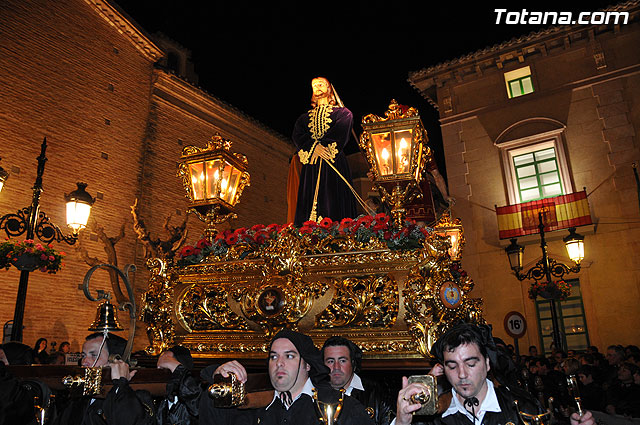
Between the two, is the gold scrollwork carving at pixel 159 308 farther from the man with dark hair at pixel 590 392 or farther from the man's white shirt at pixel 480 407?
the man with dark hair at pixel 590 392

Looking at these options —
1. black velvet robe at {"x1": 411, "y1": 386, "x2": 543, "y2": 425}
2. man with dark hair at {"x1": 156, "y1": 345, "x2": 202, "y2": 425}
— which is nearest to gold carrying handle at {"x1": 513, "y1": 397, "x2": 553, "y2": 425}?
black velvet robe at {"x1": 411, "y1": 386, "x2": 543, "y2": 425}

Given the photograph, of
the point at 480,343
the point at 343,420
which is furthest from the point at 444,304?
the point at 343,420

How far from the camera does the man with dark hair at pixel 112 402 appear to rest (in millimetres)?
2799

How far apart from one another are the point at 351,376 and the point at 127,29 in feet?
54.9

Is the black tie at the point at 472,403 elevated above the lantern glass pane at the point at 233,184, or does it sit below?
below

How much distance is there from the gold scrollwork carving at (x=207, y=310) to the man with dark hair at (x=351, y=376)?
112 centimetres

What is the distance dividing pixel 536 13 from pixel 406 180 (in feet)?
42.7

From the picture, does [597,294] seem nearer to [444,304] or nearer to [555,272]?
[555,272]

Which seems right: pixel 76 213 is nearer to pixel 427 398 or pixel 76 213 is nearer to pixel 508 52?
pixel 427 398

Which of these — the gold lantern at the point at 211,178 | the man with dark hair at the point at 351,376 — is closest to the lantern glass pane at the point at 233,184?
the gold lantern at the point at 211,178

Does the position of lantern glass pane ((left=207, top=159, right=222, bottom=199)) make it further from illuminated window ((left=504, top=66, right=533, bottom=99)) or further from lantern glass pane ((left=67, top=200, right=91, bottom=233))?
illuminated window ((left=504, top=66, right=533, bottom=99))

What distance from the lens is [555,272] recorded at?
10758mm

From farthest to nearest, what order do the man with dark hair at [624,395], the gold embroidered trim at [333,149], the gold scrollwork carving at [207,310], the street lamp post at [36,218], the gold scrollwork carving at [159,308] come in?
the street lamp post at [36,218]
the gold embroidered trim at [333,149]
the man with dark hair at [624,395]
the gold scrollwork carving at [159,308]
the gold scrollwork carving at [207,310]

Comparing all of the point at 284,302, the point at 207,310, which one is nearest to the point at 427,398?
the point at 284,302
